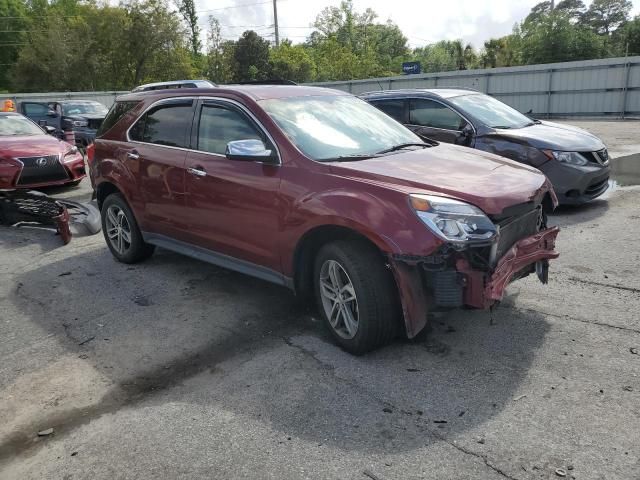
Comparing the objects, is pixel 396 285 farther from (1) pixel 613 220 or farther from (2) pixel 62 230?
(2) pixel 62 230

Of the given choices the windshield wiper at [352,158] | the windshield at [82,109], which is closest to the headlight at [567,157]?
the windshield wiper at [352,158]

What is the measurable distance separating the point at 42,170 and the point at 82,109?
389 inches

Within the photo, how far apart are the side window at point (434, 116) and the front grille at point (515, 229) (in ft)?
13.4

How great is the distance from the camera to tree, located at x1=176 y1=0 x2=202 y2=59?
2554 inches

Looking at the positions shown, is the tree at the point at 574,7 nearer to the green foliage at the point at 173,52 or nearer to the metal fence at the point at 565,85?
the green foliage at the point at 173,52

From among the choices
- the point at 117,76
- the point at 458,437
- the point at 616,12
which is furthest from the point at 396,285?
the point at 616,12

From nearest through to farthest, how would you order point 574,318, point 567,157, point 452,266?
point 452,266, point 574,318, point 567,157

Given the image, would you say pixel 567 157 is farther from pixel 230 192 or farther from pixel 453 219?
pixel 230 192

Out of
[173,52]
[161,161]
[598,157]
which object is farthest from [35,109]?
[173,52]

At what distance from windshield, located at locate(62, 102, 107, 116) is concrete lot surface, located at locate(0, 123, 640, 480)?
573 inches

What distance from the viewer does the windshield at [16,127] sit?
10539 millimetres

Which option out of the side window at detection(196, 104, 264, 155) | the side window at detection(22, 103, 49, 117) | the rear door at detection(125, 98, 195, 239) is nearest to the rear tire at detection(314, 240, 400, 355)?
the side window at detection(196, 104, 264, 155)

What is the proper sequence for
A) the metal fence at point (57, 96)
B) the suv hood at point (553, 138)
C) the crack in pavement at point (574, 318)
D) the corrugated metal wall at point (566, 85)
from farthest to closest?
the metal fence at point (57, 96)
the corrugated metal wall at point (566, 85)
the suv hood at point (553, 138)
the crack in pavement at point (574, 318)

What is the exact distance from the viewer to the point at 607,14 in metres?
78.2
